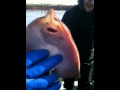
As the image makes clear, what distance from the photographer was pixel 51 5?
2100 millimetres

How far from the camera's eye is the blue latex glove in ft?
6.76

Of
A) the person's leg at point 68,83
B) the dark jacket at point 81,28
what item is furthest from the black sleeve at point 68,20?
the person's leg at point 68,83

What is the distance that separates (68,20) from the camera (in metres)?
2.14

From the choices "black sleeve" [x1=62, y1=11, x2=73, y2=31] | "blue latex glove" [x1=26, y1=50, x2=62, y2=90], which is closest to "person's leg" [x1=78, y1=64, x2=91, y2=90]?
"blue latex glove" [x1=26, y1=50, x2=62, y2=90]

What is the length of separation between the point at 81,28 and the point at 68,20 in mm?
114

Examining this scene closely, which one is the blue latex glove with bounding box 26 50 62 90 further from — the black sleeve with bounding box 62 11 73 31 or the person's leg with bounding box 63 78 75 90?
the black sleeve with bounding box 62 11 73 31

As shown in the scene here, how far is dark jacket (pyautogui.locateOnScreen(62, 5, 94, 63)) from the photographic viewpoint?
212 cm

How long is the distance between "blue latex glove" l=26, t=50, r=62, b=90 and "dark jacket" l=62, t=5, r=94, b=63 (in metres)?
0.18

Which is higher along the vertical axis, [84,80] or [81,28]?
[81,28]

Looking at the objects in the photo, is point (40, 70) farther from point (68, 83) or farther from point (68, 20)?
point (68, 20)

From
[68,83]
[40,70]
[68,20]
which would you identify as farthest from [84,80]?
[68,20]

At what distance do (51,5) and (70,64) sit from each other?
45 centimetres

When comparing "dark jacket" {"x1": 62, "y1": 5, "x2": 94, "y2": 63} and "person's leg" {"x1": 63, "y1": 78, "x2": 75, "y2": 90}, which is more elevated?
"dark jacket" {"x1": 62, "y1": 5, "x2": 94, "y2": 63}

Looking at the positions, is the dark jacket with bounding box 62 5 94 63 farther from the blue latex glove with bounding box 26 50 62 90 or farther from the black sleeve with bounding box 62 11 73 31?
the blue latex glove with bounding box 26 50 62 90
